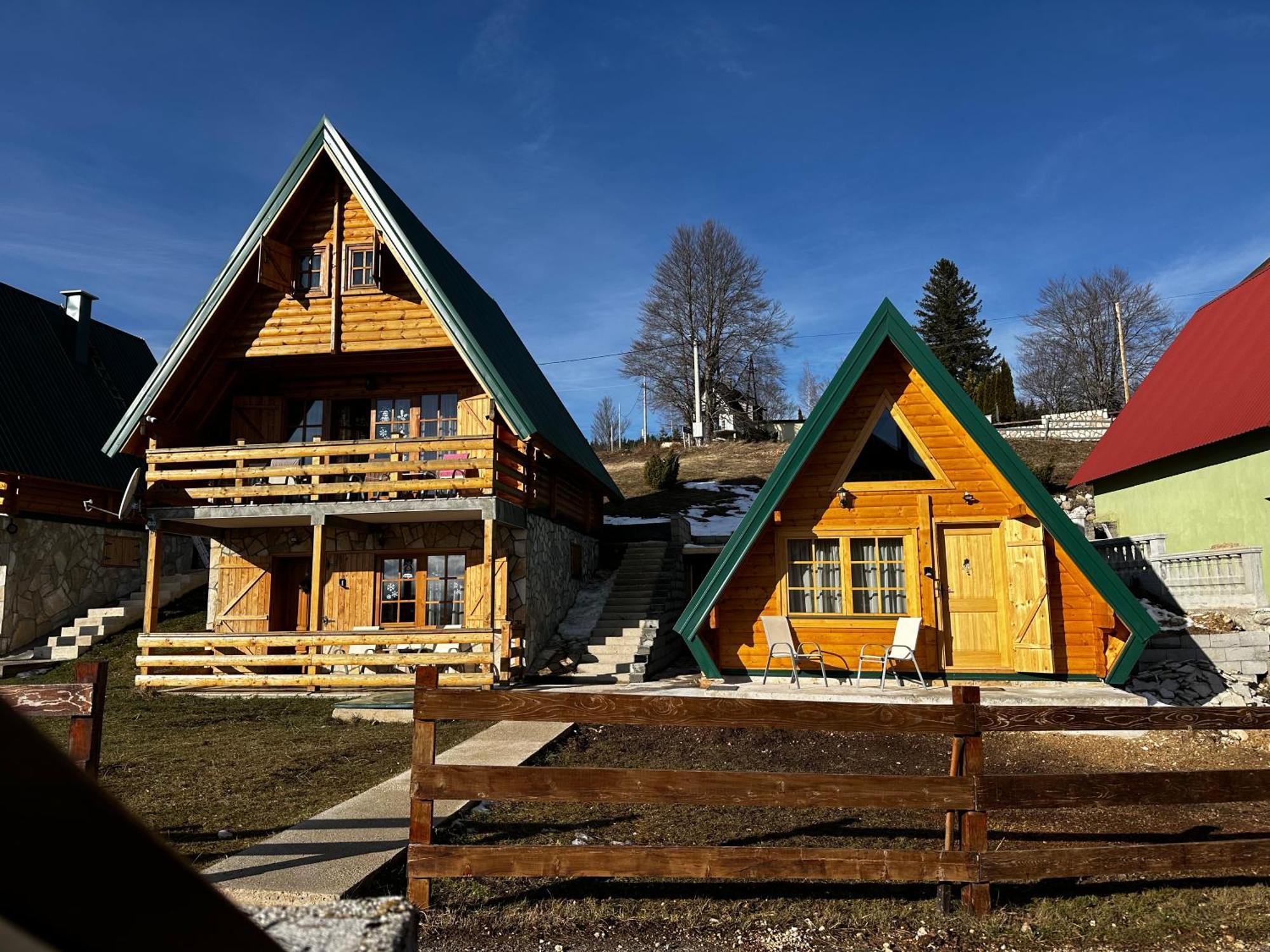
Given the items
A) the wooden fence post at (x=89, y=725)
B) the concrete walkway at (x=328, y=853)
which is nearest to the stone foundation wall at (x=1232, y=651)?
the concrete walkway at (x=328, y=853)

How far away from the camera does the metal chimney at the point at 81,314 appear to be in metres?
23.0

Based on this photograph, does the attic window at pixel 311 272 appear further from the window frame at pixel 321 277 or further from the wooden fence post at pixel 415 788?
the wooden fence post at pixel 415 788

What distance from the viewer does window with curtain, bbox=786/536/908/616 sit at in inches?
495

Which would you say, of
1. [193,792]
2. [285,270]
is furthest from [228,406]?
[193,792]

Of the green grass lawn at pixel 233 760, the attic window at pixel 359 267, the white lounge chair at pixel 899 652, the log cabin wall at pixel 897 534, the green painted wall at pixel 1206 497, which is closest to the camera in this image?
the green grass lawn at pixel 233 760

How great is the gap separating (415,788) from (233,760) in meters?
4.95

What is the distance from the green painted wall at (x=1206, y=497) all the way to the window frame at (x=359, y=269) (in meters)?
16.3

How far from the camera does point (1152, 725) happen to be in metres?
5.12

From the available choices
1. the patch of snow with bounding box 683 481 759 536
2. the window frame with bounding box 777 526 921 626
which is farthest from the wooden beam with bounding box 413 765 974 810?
the patch of snow with bounding box 683 481 759 536

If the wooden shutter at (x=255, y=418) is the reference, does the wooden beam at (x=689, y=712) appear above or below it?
below

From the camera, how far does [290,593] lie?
17484 millimetres

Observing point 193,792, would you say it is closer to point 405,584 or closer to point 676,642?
point 405,584

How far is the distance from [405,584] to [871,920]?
13.2m

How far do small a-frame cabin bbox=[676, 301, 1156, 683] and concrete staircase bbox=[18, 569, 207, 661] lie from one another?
11800 mm
